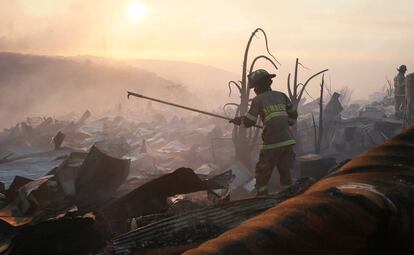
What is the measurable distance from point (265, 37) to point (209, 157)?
5.17 metres

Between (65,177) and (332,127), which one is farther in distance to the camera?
(332,127)

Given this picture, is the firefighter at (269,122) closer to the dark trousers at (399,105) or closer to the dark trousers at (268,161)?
the dark trousers at (268,161)

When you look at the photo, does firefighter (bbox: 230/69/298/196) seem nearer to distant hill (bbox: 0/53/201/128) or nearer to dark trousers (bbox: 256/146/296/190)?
dark trousers (bbox: 256/146/296/190)

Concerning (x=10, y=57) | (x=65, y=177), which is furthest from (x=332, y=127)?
(x=10, y=57)

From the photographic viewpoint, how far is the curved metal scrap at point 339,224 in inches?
47.1

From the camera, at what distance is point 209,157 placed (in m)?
13.5

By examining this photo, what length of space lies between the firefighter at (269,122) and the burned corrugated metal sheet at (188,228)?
7.36ft

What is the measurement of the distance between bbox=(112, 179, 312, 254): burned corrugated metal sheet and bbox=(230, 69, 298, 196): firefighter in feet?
7.36

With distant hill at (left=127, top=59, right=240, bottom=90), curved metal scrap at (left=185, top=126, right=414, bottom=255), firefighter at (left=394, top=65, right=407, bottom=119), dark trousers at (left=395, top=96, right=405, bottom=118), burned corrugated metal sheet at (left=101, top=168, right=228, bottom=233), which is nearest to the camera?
curved metal scrap at (left=185, top=126, right=414, bottom=255)

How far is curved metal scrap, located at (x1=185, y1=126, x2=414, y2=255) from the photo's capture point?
1196 millimetres

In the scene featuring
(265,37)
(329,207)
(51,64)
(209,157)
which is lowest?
(209,157)

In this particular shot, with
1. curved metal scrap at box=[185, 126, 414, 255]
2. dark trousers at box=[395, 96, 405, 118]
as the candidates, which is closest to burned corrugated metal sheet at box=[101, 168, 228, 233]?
curved metal scrap at box=[185, 126, 414, 255]

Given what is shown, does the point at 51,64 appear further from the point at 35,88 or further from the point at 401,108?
the point at 401,108

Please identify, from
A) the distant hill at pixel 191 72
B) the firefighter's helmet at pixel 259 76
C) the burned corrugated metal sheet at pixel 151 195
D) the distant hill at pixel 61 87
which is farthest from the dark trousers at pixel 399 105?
the distant hill at pixel 191 72
